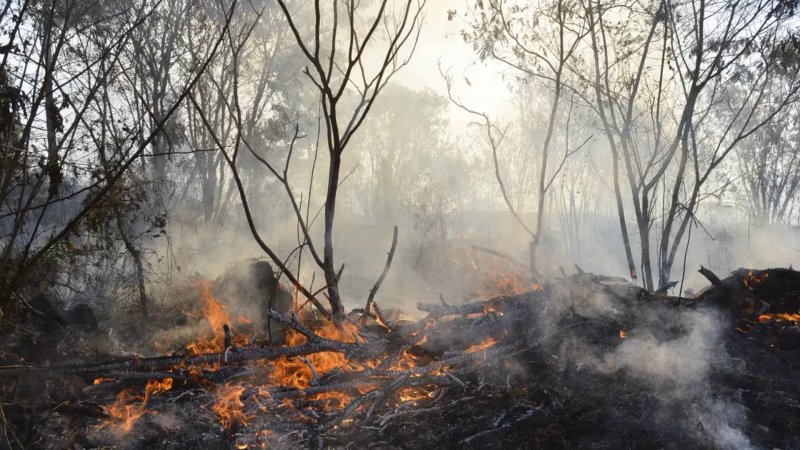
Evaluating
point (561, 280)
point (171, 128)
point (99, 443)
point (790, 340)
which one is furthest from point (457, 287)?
point (99, 443)

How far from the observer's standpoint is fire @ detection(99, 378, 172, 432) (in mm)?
3230

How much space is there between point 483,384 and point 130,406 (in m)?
2.84

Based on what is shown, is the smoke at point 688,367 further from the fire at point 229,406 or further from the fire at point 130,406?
the fire at point 130,406

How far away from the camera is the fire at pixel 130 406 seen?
323 centimetres

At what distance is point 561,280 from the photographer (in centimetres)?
496

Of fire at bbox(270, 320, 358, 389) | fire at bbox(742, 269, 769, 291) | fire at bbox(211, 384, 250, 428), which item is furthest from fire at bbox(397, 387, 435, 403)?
fire at bbox(742, 269, 769, 291)

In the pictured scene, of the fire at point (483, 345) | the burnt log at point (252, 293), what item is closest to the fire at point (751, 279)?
the fire at point (483, 345)

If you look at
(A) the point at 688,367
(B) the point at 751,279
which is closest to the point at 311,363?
(A) the point at 688,367

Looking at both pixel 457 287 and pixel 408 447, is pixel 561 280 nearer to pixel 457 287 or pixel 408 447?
pixel 408 447

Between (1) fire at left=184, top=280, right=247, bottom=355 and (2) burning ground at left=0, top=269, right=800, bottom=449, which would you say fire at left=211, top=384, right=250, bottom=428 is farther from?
(1) fire at left=184, top=280, right=247, bottom=355

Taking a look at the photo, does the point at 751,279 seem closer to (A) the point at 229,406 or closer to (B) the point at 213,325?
A: (A) the point at 229,406

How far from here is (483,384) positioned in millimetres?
3701

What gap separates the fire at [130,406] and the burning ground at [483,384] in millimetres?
13

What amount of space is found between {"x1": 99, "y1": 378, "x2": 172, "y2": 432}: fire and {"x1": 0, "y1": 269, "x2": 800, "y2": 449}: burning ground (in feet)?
0.04
